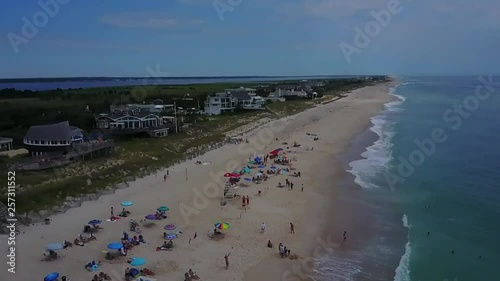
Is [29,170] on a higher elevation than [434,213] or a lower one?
higher

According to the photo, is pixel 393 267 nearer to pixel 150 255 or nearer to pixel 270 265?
pixel 270 265

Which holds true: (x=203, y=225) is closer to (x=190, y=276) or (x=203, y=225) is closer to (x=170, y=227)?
(x=170, y=227)

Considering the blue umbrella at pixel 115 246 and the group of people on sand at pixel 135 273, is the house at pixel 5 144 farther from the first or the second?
the group of people on sand at pixel 135 273

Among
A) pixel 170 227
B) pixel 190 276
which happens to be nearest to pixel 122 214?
pixel 170 227

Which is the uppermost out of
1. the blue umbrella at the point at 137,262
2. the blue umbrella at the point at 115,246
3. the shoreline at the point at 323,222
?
the blue umbrella at the point at 115,246

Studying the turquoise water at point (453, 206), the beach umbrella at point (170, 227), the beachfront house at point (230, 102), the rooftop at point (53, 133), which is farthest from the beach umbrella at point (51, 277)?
the beachfront house at point (230, 102)

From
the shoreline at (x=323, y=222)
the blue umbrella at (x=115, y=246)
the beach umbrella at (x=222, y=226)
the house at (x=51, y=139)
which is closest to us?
the shoreline at (x=323, y=222)

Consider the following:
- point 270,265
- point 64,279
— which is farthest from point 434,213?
point 64,279

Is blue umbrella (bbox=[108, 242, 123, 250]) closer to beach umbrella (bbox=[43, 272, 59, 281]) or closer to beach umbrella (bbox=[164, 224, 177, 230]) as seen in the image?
beach umbrella (bbox=[43, 272, 59, 281])
